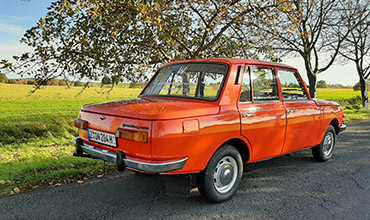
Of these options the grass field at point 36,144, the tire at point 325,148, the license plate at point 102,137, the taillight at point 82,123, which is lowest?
the grass field at point 36,144

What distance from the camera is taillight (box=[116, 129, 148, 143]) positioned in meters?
3.05

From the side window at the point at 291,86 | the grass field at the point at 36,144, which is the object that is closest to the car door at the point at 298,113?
the side window at the point at 291,86

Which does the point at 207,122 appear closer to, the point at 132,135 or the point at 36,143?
the point at 132,135

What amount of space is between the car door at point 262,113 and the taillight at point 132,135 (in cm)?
137

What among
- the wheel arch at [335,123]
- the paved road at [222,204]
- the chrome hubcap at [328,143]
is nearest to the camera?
the paved road at [222,204]

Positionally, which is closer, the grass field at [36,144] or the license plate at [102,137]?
the license plate at [102,137]

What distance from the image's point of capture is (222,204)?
3682 mm

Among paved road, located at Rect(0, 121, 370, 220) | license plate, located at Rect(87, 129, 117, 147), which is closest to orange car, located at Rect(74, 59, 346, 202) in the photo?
license plate, located at Rect(87, 129, 117, 147)

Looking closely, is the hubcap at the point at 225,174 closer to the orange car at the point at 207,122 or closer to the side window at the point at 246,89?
the orange car at the point at 207,122

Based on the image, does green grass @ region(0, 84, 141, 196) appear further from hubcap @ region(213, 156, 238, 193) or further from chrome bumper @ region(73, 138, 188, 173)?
hubcap @ region(213, 156, 238, 193)

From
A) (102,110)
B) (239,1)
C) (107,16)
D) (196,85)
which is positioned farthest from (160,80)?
(239,1)

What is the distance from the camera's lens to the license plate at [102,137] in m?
3.44

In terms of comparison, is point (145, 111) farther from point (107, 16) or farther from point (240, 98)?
point (107, 16)

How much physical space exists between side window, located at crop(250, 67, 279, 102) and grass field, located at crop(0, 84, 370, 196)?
9.56 ft
